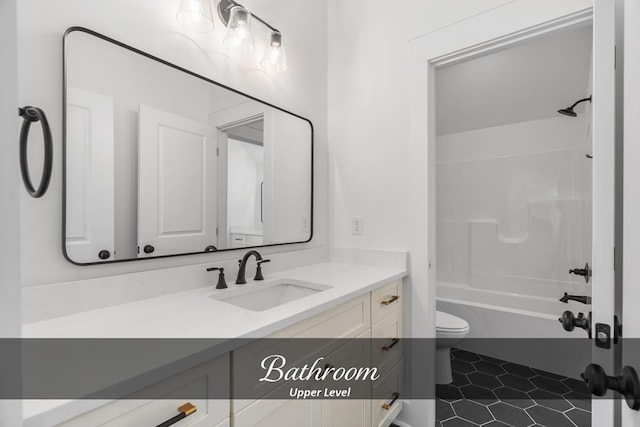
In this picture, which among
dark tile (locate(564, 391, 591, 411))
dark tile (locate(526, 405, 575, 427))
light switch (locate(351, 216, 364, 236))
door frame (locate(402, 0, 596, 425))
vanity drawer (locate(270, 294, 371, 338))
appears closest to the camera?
vanity drawer (locate(270, 294, 371, 338))

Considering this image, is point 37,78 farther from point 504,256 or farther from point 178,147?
point 504,256

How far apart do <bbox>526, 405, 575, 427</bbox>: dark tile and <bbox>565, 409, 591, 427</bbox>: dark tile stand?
0.03 metres

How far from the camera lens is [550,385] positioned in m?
2.04

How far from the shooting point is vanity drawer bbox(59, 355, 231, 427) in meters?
0.62

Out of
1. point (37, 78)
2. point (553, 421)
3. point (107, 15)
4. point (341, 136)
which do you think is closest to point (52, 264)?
point (37, 78)

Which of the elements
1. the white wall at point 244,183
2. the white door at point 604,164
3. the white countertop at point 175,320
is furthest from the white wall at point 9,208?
the white wall at point 244,183

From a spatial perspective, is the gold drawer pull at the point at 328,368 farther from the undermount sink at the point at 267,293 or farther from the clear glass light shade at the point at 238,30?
the clear glass light shade at the point at 238,30

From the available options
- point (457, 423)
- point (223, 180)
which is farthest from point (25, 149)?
point (457, 423)

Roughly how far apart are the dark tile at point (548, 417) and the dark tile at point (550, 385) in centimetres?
25

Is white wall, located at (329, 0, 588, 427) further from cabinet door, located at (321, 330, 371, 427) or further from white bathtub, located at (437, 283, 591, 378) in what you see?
white bathtub, located at (437, 283, 591, 378)

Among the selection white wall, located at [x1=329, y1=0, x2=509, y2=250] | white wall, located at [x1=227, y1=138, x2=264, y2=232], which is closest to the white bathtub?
white wall, located at [x1=329, y1=0, x2=509, y2=250]

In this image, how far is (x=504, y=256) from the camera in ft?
9.54

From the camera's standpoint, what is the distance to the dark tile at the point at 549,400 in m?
1.81

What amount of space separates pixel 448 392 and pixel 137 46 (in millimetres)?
2426
